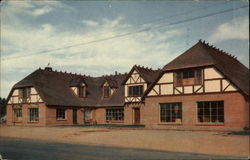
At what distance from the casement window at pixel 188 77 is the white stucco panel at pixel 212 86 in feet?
2.66

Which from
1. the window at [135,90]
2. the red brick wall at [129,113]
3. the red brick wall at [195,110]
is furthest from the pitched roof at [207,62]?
the red brick wall at [129,113]

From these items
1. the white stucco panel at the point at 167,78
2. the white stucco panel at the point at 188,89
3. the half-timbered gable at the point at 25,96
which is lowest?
the half-timbered gable at the point at 25,96

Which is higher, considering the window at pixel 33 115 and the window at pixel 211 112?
the window at pixel 211 112

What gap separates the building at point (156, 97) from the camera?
91.0 ft

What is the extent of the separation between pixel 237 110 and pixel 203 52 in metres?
6.33

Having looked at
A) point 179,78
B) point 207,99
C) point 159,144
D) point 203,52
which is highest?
point 203,52

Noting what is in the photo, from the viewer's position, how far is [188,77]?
29969 mm

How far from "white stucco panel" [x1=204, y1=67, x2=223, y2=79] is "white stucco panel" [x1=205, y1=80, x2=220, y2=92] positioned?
0.44m

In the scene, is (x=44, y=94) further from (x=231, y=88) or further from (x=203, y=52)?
(x=231, y=88)

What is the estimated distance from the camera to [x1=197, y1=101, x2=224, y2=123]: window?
27.8 m

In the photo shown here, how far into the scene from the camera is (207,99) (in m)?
28.5

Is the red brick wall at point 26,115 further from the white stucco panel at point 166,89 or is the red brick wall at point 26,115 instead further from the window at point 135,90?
the white stucco panel at point 166,89

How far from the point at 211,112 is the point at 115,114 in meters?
18.4

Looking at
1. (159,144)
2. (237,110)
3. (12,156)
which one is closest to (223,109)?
(237,110)
